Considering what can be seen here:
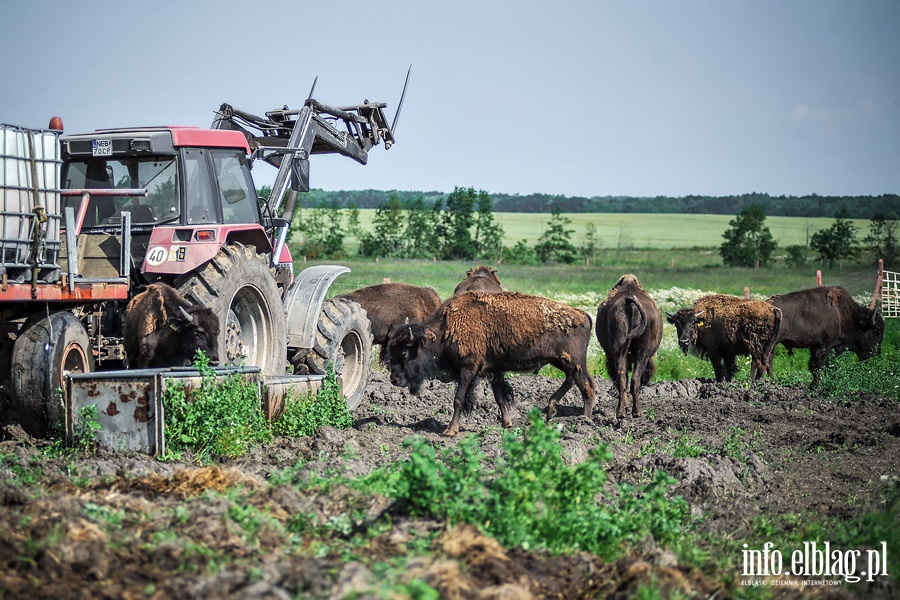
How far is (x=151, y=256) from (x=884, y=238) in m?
72.3

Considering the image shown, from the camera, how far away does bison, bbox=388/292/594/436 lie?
11.4 meters

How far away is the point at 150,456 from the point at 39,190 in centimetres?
243

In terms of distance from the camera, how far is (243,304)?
9.80 m

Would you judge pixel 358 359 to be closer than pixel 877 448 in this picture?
No

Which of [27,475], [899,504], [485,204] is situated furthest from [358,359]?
[485,204]

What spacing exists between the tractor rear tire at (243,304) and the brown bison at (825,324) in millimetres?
11615

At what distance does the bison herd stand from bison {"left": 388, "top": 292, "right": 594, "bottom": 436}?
0.01 m

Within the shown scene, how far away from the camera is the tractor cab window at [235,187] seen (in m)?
9.85

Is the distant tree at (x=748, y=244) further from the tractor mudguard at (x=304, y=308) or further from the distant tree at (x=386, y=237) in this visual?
the tractor mudguard at (x=304, y=308)

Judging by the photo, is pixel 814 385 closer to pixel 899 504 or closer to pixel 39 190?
pixel 899 504

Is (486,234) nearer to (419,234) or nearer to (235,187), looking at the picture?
(419,234)

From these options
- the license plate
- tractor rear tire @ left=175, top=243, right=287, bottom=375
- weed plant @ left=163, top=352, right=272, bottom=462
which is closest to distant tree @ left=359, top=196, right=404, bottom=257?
tractor rear tire @ left=175, top=243, right=287, bottom=375

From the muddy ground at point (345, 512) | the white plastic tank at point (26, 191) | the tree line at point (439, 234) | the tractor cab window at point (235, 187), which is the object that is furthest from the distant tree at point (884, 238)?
the white plastic tank at point (26, 191)

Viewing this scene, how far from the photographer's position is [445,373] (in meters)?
12.4
